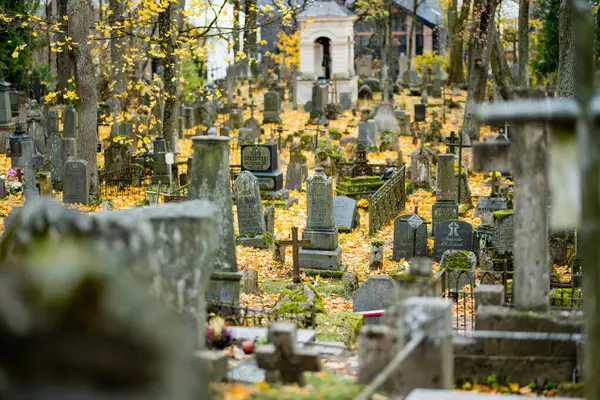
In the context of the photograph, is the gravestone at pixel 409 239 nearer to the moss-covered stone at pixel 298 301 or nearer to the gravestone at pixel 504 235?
the gravestone at pixel 504 235

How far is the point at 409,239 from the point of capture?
55.8 feet

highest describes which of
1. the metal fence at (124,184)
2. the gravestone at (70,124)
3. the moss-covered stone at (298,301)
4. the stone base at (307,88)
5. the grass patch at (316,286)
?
the stone base at (307,88)

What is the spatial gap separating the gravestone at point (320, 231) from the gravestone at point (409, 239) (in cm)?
102

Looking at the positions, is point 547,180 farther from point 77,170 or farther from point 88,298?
point 77,170

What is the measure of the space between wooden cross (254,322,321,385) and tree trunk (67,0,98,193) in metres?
13.6

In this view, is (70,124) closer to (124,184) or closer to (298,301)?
(124,184)

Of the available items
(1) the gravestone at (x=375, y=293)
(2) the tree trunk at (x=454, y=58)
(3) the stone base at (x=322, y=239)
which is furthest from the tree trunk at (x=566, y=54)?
(2) the tree trunk at (x=454, y=58)

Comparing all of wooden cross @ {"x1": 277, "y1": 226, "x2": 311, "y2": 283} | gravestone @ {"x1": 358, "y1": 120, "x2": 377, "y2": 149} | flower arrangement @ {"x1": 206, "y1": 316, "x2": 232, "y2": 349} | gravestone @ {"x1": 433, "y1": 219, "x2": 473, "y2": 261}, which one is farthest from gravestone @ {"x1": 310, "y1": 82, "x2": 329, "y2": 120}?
flower arrangement @ {"x1": 206, "y1": 316, "x2": 232, "y2": 349}

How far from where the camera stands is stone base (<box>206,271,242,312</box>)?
11141mm

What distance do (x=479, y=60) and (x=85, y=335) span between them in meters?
27.1

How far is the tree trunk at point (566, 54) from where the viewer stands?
17.8 m

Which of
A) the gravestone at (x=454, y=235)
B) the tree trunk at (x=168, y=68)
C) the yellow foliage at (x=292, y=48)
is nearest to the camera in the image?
the gravestone at (x=454, y=235)

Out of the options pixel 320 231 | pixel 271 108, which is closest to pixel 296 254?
pixel 320 231

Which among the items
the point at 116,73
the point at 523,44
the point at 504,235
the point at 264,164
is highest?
the point at 523,44
